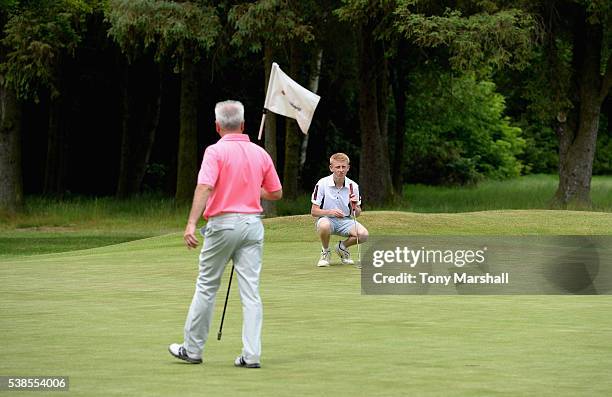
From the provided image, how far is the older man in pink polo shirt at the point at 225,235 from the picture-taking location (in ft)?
32.4

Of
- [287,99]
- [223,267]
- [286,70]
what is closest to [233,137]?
[223,267]

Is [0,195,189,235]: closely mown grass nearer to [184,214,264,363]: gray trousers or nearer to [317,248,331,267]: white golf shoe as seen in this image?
[317,248,331,267]: white golf shoe

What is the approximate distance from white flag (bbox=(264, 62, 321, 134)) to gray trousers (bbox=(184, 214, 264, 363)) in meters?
7.65

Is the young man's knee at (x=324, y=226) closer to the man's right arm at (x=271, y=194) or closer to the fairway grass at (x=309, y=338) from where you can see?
the fairway grass at (x=309, y=338)

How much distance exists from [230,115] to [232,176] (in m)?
0.51

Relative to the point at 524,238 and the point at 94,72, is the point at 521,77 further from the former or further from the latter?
the point at 524,238

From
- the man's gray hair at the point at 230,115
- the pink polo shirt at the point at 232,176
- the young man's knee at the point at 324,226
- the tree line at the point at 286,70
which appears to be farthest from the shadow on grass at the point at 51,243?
the pink polo shirt at the point at 232,176

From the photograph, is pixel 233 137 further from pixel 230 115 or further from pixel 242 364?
pixel 242 364

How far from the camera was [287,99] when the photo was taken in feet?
59.9

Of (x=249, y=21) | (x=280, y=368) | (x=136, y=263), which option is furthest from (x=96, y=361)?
(x=249, y=21)

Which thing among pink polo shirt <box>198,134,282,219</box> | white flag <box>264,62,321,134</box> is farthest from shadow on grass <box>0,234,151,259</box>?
pink polo shirt <box>198,134,282,219</box>

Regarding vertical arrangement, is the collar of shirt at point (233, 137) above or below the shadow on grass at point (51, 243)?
above

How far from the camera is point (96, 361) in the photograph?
10.0m

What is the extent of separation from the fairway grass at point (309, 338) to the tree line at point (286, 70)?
16.8 m
